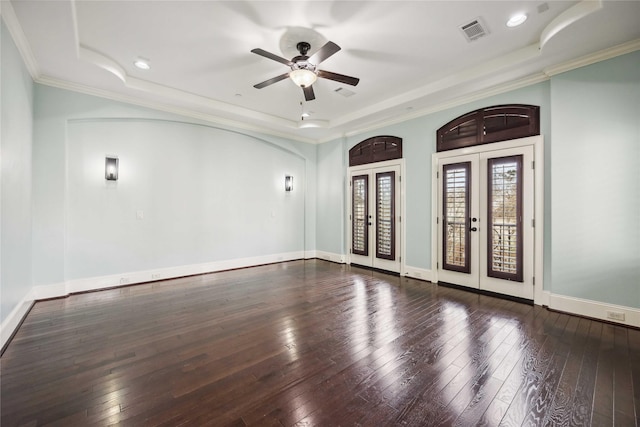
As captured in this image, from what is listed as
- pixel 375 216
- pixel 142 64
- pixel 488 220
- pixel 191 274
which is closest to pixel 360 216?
pixel 375 216

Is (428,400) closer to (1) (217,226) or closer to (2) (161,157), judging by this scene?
(1) (217,226)

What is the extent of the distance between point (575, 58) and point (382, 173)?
3.33m

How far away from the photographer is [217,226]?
5.83 metres

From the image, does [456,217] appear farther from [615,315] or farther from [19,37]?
[19,37]

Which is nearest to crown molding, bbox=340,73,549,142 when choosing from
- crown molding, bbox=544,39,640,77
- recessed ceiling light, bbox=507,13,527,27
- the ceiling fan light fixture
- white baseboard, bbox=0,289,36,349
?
crown molding, bbox=544,39,640,77

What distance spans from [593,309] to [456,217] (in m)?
2.05

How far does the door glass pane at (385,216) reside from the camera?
227 inches

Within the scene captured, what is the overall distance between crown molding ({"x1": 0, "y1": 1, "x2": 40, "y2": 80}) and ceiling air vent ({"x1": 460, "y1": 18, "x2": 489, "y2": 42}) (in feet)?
15.1

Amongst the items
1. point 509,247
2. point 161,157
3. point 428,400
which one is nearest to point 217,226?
point 161,157

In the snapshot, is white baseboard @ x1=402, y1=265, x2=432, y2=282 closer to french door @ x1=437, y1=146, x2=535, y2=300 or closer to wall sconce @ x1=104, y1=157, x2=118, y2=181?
french door @ x1=437, y1=146, x2=535, y2=300

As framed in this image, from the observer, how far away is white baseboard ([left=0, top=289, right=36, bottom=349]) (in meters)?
2.69

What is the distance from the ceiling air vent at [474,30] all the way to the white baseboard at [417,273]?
374 centimetres

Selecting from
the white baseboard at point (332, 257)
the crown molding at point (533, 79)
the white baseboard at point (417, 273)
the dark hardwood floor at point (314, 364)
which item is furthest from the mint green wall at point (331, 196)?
the dark hardwood floor at point (314, 364)

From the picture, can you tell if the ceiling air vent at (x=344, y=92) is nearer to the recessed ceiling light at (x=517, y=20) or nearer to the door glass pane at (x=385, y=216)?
the door glass pane at (x=385, y=216)
